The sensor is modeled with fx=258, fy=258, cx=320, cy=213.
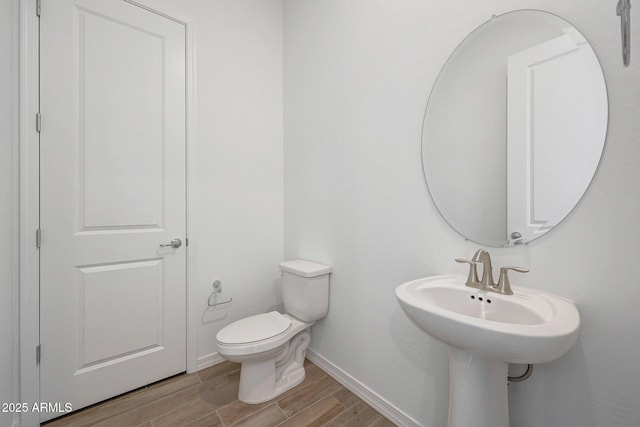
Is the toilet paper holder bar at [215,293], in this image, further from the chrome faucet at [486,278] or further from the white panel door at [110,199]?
the chrome faucet at [486,278]

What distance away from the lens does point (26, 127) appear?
126 centimetres

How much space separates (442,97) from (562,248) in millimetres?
755

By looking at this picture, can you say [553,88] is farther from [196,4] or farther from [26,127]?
[26,127]

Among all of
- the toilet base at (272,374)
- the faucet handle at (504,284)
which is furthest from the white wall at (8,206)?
the faucet handle at (504,284)

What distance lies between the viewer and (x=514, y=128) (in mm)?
993

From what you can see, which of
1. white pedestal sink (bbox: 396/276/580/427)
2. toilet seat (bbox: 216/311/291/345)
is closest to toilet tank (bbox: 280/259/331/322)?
toilet seat (bbox: 216/311/291/345)

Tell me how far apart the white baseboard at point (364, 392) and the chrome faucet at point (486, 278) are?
803mm

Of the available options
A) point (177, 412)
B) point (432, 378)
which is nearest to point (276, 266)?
point (177, 412)

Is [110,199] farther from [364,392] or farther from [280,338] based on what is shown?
[364,392]

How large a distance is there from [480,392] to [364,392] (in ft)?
2.73

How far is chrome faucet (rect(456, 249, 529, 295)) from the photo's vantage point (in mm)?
910

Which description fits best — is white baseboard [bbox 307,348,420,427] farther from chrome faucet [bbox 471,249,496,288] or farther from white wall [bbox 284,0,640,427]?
chrome faucet [bbox 471,249,496,288]

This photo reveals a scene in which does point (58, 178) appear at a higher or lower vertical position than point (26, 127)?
lower

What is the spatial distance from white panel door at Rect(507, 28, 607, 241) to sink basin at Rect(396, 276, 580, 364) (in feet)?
0.81
